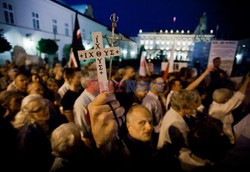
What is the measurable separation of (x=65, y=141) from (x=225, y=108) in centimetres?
279

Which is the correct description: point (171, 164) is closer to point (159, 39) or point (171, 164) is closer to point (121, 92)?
point (121, 92)

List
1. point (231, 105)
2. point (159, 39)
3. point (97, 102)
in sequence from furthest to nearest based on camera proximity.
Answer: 1. point (159, 39)
2. point (231, 105)
3. point (97, 102)

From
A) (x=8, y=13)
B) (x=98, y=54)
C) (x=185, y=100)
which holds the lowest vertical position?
(x=185, y=100)

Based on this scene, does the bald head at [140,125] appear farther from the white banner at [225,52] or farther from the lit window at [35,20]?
the lit window at [35,20]

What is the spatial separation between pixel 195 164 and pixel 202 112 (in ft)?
5.95

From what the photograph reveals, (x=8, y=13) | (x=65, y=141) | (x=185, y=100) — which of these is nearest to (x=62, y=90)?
(x=65, y=141)

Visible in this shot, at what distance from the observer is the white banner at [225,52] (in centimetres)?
477

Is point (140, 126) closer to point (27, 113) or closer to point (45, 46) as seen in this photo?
point (27, 113)

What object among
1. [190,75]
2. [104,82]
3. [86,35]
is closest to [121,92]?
[104,82]

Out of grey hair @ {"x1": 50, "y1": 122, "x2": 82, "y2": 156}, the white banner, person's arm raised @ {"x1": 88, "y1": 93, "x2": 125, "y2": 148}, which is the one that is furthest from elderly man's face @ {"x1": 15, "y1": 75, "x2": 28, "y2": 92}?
the white banner

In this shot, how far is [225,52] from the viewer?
191 inches

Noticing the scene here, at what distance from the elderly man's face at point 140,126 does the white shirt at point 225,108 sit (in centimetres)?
178

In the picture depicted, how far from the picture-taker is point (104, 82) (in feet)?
4.70

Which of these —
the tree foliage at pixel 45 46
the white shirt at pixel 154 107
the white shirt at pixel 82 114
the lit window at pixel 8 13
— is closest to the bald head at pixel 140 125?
the white shirt at pixel 82 114
